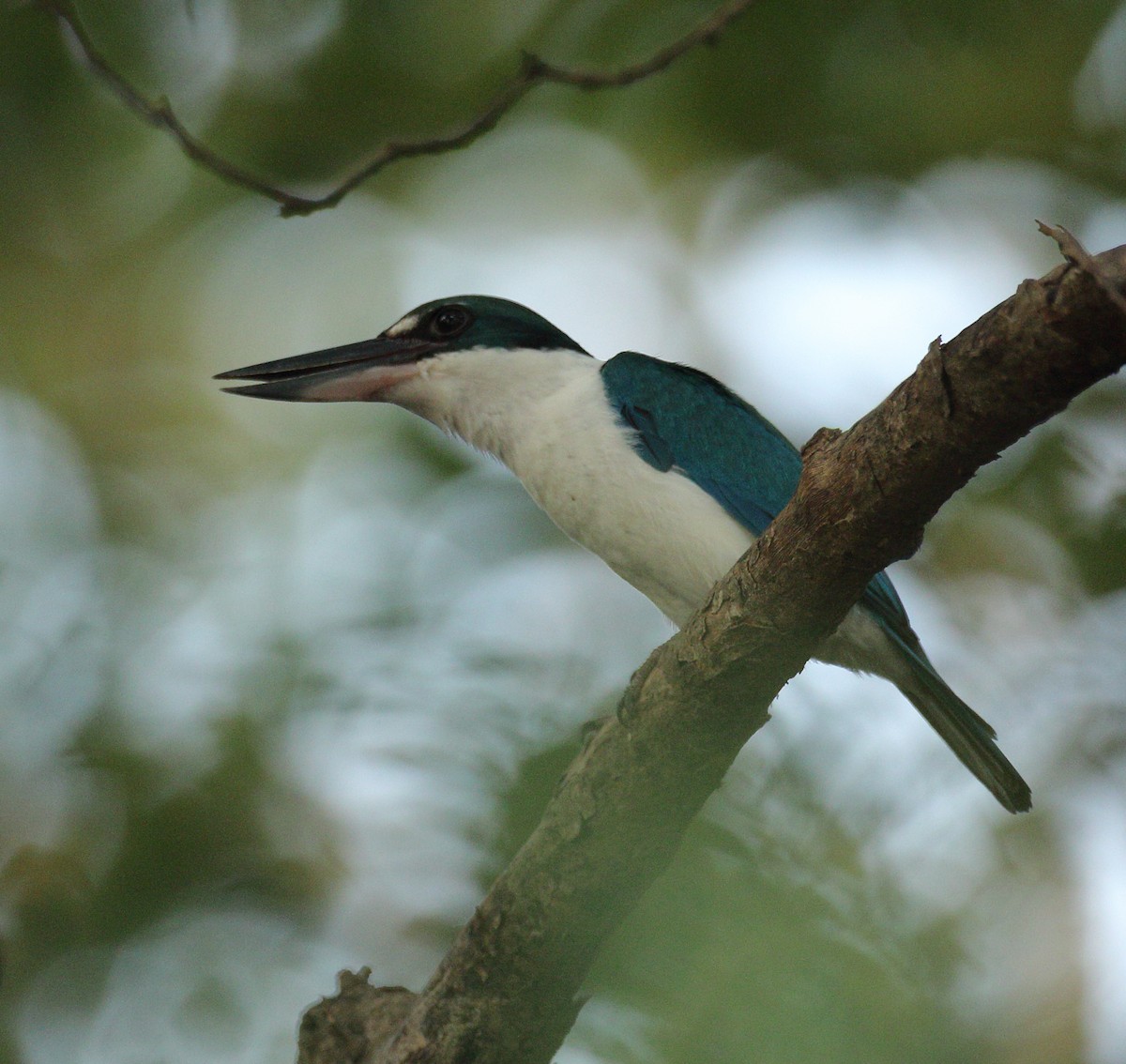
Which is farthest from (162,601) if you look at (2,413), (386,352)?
(386,352)

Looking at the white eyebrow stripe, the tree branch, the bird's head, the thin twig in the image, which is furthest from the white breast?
the thin twig

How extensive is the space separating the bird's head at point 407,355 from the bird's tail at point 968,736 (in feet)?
6.12

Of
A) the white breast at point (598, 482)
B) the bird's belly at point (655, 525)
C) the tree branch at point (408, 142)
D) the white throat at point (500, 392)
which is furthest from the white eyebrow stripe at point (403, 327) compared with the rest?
the bird's belly at point (655, 525)

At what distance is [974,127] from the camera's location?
5.67m

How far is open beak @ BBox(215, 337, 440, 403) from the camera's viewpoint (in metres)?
4.62

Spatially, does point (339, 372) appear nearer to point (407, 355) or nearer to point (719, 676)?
point (407, 355)

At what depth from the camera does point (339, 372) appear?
464 centimetres

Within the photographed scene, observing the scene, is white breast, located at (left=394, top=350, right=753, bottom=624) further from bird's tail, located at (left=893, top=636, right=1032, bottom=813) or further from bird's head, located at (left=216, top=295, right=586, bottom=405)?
bird's tail, located at (left=893, top=636, right=1032, bottom=813)

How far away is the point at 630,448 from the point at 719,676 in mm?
1426

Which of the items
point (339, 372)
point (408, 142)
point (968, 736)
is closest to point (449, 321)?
point (339, 372)

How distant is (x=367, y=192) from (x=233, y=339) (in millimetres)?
1049

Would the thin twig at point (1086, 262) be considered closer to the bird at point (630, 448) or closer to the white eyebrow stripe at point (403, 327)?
the bird at point (630, 448)

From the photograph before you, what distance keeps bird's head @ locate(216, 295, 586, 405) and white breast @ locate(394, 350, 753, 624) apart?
7.0 inches

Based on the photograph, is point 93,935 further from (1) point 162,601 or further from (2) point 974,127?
(2) point 974,127
